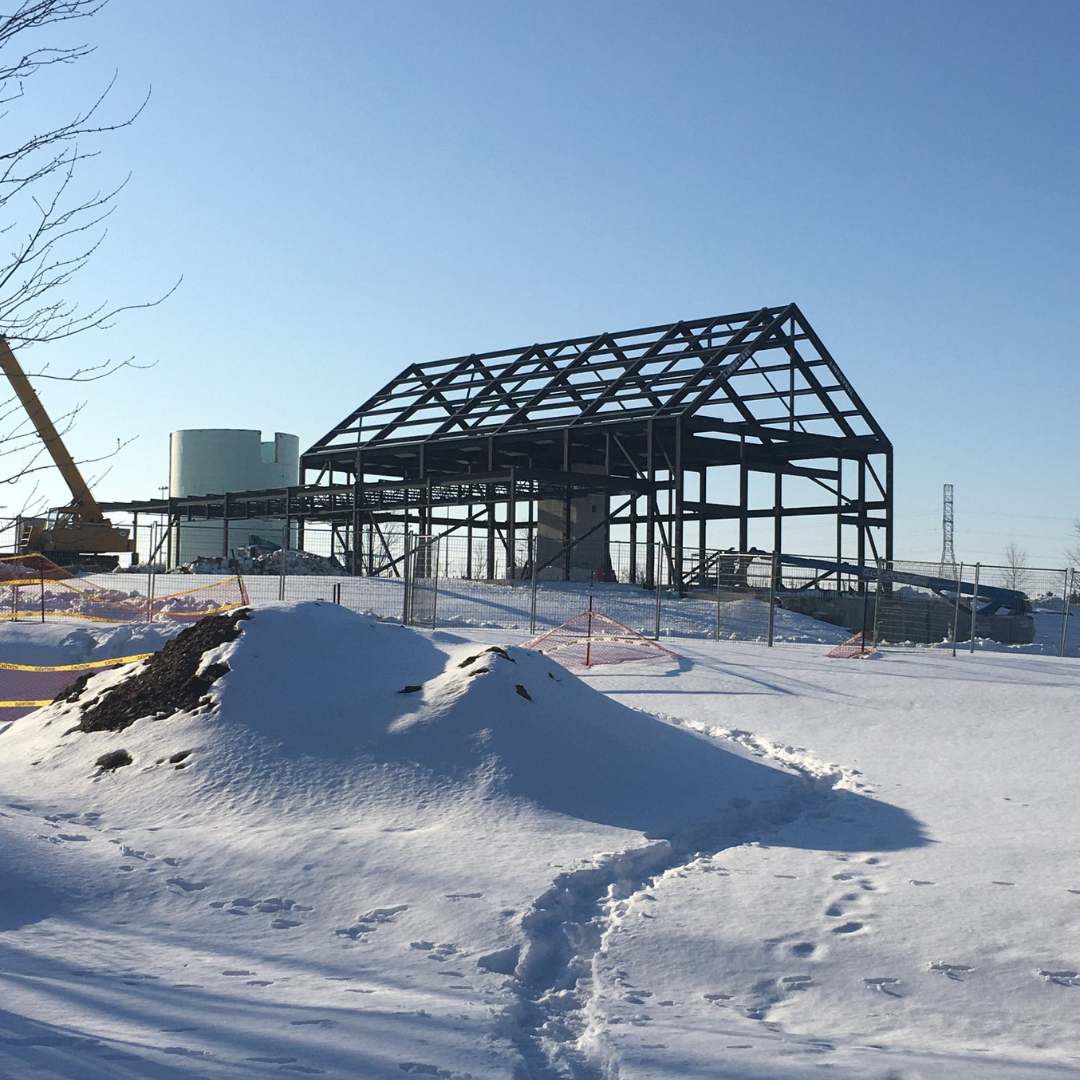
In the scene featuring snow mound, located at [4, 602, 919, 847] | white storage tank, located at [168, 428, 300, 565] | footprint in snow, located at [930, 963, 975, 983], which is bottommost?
footprint in snow, located at [930, 963, 975, 983]

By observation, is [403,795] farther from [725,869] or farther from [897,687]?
[897,687]

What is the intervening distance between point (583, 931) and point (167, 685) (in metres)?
6.16

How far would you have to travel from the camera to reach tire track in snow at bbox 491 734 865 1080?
4.93 meters

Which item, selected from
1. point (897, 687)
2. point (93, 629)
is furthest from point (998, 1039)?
point (93, 629)

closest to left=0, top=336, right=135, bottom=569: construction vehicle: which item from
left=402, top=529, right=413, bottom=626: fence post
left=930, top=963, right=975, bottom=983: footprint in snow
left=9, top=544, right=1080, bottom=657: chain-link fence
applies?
left=9, top=544, right=1080, bottom=657: chain-link fence

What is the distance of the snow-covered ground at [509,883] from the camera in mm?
4977

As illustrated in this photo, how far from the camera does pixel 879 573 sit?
71.3 ft

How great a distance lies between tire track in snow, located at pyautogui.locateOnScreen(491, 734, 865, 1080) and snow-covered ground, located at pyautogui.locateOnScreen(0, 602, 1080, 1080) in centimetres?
3

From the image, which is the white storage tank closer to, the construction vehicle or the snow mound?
the construction vehicle

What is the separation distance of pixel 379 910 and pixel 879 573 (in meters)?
16.6

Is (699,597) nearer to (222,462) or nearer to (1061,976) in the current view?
(1061,976)

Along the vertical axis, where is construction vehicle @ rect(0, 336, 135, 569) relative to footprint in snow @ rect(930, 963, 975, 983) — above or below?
above

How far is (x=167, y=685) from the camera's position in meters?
11.3

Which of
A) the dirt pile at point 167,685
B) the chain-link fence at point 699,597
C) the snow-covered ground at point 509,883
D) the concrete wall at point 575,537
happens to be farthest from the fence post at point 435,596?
the concrete wall at point 575,537
